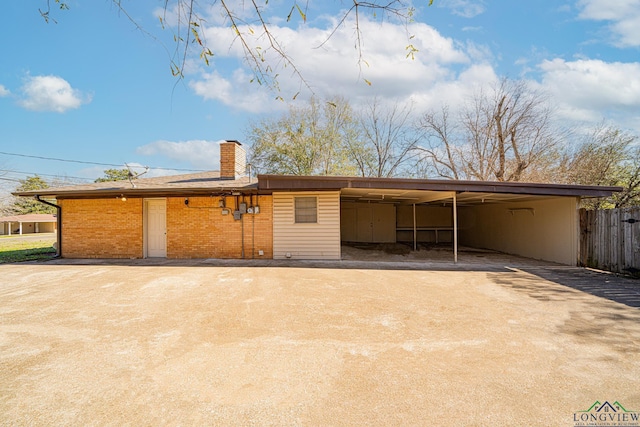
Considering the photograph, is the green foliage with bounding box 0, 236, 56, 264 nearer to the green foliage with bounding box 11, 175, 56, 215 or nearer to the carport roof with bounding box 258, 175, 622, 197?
the carport roof with bounding box 258, 175, 622, 197

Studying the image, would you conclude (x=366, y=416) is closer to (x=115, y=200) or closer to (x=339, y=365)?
(x=339, y=365)

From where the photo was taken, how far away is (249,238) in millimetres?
10000

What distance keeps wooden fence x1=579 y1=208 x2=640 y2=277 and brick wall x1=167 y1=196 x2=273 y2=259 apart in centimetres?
932

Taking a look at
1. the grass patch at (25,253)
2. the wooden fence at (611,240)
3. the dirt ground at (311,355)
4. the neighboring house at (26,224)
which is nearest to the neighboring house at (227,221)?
the wooden fence at (611,240)

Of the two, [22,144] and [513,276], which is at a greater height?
[22,144]

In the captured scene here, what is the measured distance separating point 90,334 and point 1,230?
4611 centimetres

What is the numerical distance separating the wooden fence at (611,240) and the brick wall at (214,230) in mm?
9317

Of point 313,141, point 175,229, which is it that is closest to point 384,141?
point 313,141

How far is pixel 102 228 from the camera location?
414 inches

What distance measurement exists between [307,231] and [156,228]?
17.5 feet

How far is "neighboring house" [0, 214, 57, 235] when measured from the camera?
33.7 meters

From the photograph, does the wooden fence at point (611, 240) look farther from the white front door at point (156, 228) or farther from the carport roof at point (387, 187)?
the white front door at point (156, 228)

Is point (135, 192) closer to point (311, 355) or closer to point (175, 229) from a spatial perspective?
point (175, 229)

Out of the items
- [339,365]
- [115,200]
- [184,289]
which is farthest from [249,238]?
[339,365]
